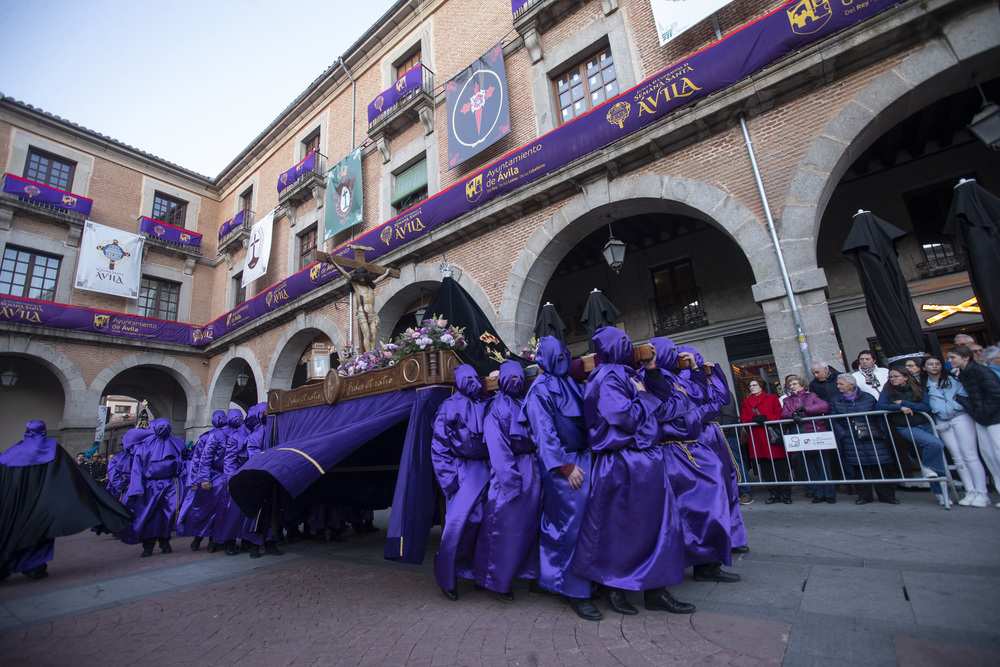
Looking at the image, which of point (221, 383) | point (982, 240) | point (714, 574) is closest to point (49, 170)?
point (221, 383)

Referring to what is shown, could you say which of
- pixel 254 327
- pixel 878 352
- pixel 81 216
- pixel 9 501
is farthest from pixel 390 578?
pixel 81 216

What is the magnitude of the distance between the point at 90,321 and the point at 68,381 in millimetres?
2225

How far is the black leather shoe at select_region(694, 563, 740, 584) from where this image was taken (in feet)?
11.0

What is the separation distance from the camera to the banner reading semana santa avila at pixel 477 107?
11266 mm

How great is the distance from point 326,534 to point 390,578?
3.40m

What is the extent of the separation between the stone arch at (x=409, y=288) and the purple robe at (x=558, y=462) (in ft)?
22.9

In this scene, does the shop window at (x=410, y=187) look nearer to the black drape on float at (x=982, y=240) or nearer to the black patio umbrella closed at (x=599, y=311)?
the black patio umbrella closed at (x=599, y=311)

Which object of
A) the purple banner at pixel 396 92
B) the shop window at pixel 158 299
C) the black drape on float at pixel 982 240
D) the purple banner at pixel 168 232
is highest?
the purple banner at pixel 396 92

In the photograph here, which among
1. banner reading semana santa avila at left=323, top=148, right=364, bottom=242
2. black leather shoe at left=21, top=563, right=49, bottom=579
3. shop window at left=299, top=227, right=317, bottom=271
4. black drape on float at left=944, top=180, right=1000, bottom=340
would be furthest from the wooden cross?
shop window at left=299, top=227, right=317, bottom=271

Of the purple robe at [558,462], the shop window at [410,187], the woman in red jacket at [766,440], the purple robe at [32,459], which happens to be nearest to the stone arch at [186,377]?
the shop window at [410,187]

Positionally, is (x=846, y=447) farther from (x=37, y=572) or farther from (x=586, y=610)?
(x=37, y=572)

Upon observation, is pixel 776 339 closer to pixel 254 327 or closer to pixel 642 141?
pixel 642 141

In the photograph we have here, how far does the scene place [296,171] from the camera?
56.0 ft

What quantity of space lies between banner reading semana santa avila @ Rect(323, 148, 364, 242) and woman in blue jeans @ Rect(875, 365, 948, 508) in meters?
13.2
